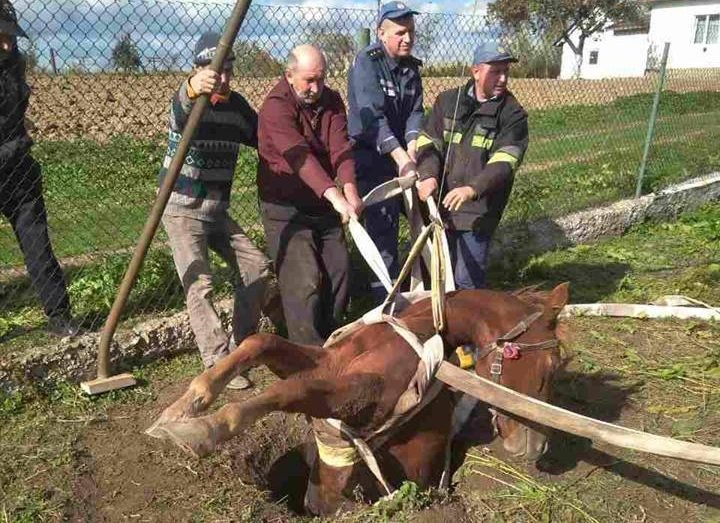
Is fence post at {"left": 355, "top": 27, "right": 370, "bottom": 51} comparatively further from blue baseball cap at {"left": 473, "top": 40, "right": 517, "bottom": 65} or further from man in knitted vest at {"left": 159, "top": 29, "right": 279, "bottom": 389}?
man in knitted vest at {"left": 159, "top": 29, "right": 279, "bottom": 389}

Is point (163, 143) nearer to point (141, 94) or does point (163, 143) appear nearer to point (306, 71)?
point (141, 94)

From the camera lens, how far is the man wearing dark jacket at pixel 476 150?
4645mm

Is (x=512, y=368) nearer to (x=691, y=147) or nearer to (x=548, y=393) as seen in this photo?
(x=548, y=393)

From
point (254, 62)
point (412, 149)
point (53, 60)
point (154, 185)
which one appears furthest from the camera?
point (154, 185)

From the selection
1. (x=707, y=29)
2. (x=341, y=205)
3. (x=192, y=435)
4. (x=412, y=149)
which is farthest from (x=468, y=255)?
(x=707, y=29)

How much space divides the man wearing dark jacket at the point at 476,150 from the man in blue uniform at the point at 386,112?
187mm

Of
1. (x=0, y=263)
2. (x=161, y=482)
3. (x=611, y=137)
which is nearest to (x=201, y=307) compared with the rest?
(x=161, y=482)

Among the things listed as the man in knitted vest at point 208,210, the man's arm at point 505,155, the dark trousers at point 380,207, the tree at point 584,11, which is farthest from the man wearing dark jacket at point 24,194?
the tree at point 584,11

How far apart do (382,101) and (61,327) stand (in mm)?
2647

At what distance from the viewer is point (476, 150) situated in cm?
483

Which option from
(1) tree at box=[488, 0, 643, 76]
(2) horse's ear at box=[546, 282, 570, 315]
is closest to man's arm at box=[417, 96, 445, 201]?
(2) horse's ear at box=[546, 282, 570, 315]

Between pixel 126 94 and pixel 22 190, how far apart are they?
91.9 inches

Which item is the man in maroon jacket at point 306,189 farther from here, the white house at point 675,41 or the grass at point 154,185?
the white house at point 675,41

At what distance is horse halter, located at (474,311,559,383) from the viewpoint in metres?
3.04
